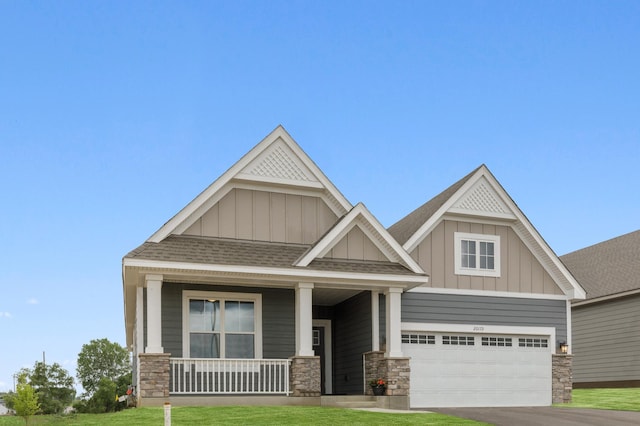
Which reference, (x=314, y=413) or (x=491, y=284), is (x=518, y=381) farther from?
(x=314, y=413)

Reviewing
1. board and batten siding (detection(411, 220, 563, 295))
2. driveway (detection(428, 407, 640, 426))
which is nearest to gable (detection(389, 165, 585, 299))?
board and batten siding (detection(411, 220, 563, 295))

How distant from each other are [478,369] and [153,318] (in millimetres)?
9648

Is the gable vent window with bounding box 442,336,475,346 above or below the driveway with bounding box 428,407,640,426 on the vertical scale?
above

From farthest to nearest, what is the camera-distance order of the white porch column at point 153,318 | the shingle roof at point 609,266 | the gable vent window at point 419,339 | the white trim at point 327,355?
1. the shingle roof at point 609,266
2. the white trim at point 327,355
3. the gable vent window at point 419,339
4. the white porch column at point 153,318

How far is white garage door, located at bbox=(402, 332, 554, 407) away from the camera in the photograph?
21391 millimetres

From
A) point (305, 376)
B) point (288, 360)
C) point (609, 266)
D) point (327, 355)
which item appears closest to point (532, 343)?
point (327, 355)

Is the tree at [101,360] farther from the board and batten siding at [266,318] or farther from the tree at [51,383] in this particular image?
the board and batten siding at [266,318]

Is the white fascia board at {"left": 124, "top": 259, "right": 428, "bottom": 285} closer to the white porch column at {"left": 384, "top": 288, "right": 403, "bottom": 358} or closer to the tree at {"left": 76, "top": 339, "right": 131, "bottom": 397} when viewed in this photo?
the white porch column at {"left": 384, "top": 288, "right": 403, "bottom": 358}

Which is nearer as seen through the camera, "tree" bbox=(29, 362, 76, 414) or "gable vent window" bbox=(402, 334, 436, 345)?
"gable vent window" bbox=(402, 334, 436, 345)

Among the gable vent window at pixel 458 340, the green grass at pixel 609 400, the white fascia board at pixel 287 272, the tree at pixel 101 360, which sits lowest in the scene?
the tree at pixel 101 360

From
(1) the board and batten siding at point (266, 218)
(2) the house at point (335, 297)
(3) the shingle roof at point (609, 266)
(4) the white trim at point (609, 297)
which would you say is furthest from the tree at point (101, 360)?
(1) the board and batten siding at point (266, 218)

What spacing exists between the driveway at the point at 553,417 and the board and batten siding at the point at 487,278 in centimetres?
411

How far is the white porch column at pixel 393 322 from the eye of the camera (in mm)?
19969

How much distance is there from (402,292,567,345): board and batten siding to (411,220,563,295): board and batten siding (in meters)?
0.35
